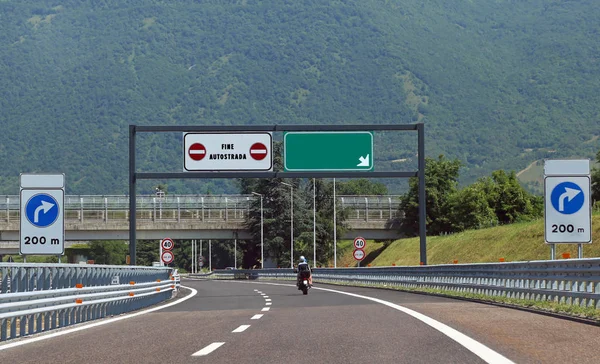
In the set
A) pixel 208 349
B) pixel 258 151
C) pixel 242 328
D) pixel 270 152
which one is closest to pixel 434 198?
pixel 270 152

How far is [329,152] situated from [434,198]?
71.9 m

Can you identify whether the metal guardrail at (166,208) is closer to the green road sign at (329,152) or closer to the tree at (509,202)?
the tree at (509,202)

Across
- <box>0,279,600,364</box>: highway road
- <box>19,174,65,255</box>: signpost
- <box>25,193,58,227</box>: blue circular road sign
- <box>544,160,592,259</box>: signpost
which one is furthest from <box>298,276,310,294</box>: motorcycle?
<box>0,279,600,364</box>: highway road

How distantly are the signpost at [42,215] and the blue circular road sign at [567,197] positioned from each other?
998 cm

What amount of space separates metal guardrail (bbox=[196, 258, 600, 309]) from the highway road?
1.09 meters

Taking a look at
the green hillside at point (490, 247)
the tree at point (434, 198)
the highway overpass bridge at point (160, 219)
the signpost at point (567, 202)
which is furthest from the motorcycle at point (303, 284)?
the tree at point (434, 198)

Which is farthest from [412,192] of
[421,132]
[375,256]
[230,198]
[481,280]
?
[481,280]

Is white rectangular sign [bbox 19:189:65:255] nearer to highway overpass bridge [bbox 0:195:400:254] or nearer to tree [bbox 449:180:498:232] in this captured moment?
highway overpass bridge [bbox 0:195:400:254]

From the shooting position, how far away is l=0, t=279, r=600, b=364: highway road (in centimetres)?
1192

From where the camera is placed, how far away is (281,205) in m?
122

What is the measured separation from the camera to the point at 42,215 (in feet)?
76.2

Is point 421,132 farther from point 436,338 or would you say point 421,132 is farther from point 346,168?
point 436,338

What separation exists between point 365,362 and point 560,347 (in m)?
2.55

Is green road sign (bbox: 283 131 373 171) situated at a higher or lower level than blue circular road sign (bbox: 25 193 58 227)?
higher
